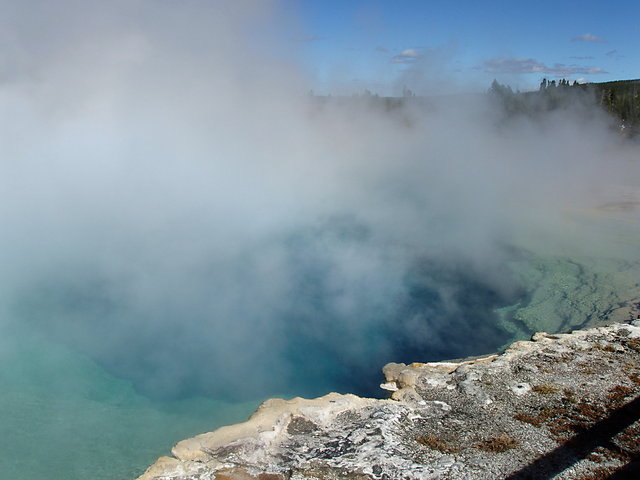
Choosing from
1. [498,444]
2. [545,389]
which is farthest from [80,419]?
[545,389]

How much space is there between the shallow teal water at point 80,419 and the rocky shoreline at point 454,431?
5.26ft

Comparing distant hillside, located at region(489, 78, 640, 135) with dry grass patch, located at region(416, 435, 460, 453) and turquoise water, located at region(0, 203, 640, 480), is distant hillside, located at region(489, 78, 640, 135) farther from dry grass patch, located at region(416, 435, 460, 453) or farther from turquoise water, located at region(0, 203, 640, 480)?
dry grass patch, located at region(416, 435, 460, 453)

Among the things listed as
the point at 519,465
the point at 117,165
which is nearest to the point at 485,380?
the point at 519,465

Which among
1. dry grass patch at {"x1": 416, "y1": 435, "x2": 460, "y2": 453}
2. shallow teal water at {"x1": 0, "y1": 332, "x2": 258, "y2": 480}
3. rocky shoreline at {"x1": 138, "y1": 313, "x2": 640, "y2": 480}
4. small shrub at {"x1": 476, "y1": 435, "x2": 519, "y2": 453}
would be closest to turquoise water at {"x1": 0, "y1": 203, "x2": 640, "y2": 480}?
shallow teal water at {"x1": 0, "y1": 332, "x2": 258, "y2": 480}

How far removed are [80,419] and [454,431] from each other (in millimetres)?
4083

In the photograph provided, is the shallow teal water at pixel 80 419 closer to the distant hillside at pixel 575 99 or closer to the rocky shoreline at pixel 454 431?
the rocky shoreline at pixel 454 431

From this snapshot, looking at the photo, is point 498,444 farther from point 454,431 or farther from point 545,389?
point 545,389

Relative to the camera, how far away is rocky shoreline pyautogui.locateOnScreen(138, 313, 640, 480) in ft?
12.0

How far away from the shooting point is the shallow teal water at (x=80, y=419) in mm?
5086

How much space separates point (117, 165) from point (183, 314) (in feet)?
32.3

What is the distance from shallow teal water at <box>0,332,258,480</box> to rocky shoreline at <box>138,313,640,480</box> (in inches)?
63.1

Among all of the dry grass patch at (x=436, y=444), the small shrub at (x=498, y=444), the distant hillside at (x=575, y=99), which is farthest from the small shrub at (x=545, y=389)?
the distant hillside at (x=575, y=99)

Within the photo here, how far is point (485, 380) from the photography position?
4.91m

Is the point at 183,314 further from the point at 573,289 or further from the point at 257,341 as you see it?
the point at 573,289
